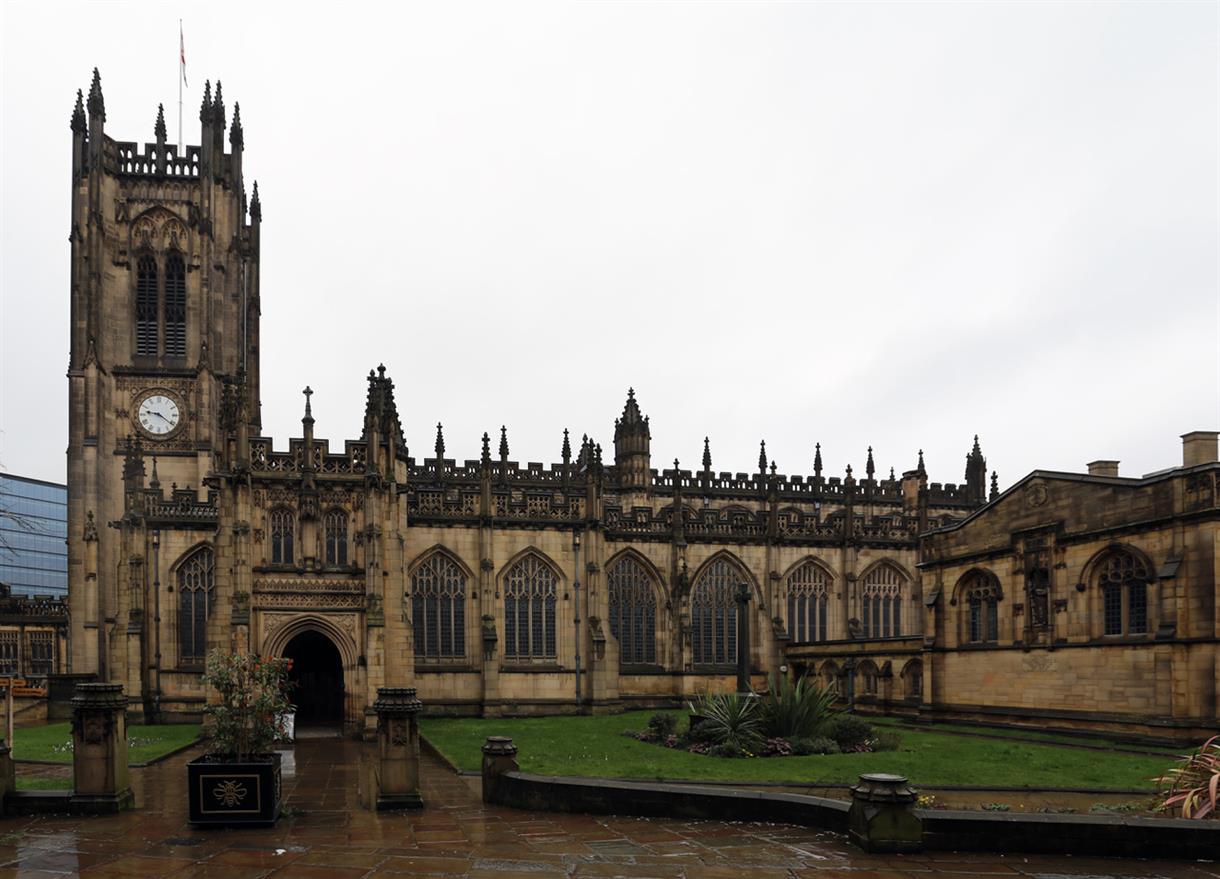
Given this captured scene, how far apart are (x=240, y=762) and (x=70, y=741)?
17017 millimetres

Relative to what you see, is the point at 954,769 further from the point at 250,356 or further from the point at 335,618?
the point at 250,356

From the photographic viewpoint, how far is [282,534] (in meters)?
30.8

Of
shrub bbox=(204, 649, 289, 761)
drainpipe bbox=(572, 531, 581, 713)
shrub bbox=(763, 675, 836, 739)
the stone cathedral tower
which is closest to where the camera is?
shrub bbox=(204, 649, 289, 761)

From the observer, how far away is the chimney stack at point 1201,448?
28.1 m

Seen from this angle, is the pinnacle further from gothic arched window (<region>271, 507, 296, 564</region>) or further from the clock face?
gothic arched window (<region>271, 507, 296, 564</region>)

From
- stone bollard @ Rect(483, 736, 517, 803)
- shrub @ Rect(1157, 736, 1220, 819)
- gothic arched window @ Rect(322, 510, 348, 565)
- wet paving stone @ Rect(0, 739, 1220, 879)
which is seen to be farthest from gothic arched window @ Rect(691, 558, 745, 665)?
shrub @ Rect(1157, 736, 1220, 819)

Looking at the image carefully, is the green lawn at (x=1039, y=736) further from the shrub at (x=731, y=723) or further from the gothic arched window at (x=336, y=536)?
the gothic arched window at (x=336, y=536)

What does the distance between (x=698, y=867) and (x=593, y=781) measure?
3938 mm

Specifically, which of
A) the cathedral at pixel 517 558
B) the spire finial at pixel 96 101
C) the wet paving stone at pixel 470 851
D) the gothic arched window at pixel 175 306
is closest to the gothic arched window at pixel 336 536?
the cathedral at pixel 517 558

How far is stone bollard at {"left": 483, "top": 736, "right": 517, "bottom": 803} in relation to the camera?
15797 millimetres

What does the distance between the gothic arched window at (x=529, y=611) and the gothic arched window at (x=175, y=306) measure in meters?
26.5

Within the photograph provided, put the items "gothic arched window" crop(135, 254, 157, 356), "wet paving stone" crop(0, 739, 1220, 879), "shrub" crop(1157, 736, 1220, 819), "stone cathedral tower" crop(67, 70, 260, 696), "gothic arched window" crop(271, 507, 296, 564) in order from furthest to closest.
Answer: "gothic arched window" crop(135, 254, 157, 356) → "stone cathedral tower" crop(67, 70, 260, 696) → "gothic arched window" crop(271, 507, 296, 564) → "shrub" crop(1157, 736, 1220, 819) → "wet paving stone" crop(0, 739, 1220, 879)

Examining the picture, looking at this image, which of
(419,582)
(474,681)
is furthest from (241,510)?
(474,681)

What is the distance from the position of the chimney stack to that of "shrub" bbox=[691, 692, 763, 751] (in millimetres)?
14439
